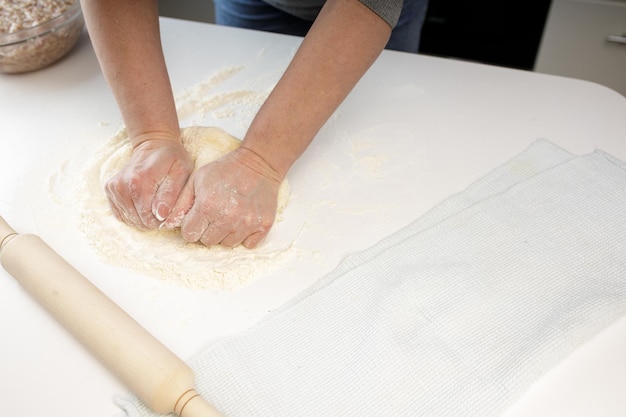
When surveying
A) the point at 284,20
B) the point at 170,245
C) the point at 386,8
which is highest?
the point at 386,8

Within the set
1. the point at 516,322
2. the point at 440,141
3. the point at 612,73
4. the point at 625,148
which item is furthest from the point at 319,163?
Result: the point at 612,73

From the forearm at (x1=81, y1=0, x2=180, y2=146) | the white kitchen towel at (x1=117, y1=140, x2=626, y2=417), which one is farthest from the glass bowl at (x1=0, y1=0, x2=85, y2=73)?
the white kitchen towel at (x1=117, y1=140, x2=626, y2=417)

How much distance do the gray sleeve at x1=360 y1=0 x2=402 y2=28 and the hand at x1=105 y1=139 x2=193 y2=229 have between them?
1.12ft

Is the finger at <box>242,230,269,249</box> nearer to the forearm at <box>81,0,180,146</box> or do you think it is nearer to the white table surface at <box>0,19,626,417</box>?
the white table surface at <box>0,19,626,417</box>

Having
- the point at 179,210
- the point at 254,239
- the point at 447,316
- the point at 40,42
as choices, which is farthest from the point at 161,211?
the point at 40,42

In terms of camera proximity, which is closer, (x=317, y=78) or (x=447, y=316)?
(x=447, y=316)

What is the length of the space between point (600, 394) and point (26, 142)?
90 cm

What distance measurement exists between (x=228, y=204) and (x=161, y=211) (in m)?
0.09

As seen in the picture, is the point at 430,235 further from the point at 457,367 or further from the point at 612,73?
the point at 612,73

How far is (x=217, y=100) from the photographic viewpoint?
1.02 m

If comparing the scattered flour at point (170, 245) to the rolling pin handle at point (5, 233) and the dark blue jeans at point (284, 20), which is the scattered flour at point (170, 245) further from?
the dark blue jeans at point (284, 20)

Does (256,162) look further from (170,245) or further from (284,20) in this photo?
(284,20)

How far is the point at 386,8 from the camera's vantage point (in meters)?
0.80

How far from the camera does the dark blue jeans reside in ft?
3.97
